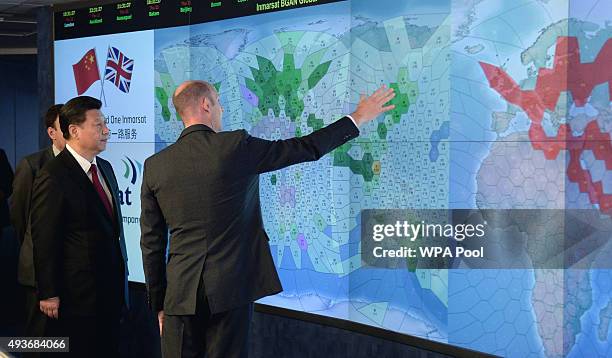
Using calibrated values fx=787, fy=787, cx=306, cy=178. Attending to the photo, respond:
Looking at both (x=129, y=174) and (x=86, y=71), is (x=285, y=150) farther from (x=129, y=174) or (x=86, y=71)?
(x=86, y=71)

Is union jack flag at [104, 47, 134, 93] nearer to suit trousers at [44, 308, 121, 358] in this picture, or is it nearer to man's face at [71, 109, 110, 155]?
man's face at [71, 109, 110, 155]

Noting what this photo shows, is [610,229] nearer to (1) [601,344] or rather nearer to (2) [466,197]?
(1) [601,344]

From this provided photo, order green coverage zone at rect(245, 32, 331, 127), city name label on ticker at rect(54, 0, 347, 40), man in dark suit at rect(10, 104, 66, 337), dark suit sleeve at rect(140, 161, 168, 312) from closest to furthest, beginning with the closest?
dark suit sleeve at rect(140, 161, 168, 312), green coverage zone at rect(245, 32, 331, 127), man in dark suit at rect(10, 104, 66, 337), city name label on ticker at rect(54, 0, 347, 40)

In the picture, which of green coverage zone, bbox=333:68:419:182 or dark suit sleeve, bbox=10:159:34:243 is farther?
dark suit sleeve, bbox=10:159:34:243

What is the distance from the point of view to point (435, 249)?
3408 mm

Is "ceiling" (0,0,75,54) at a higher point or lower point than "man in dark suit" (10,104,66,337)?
higher

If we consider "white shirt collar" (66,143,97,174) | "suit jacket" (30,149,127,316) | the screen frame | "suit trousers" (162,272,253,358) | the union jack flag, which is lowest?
the screen frame

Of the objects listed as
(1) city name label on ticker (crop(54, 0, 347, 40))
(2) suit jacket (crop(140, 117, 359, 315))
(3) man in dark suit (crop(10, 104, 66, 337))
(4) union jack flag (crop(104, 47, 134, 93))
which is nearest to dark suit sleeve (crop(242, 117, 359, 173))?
(2) suit jacket (crop(140, 117, 359, 315))

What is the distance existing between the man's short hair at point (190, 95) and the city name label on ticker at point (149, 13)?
3.85 ft

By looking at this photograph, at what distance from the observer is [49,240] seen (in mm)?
3309

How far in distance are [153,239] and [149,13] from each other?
2.39m

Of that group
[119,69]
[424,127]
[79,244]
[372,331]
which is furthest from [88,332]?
[119,69]

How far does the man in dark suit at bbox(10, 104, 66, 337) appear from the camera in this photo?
4016 mm

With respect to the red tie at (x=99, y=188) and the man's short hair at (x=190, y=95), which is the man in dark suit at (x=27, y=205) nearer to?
the red tie at (x=99, y=188)
